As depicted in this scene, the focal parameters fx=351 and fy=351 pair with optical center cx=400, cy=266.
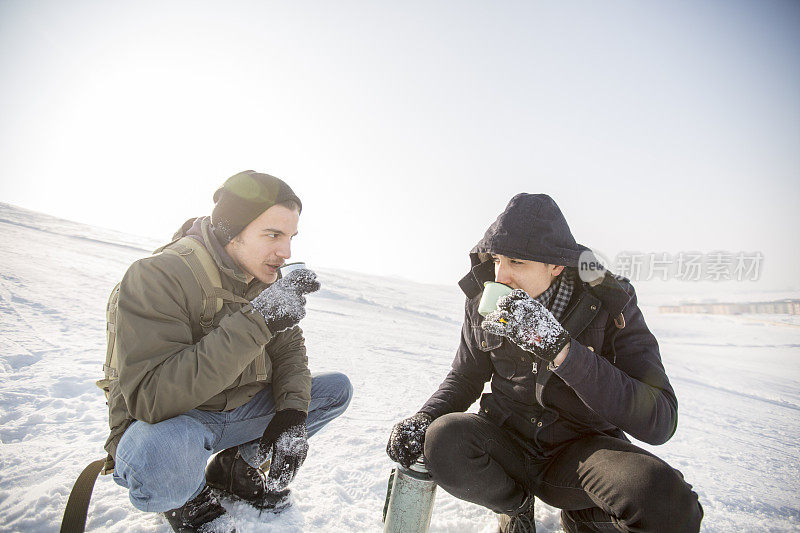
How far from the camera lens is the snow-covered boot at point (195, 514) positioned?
1.55 meters

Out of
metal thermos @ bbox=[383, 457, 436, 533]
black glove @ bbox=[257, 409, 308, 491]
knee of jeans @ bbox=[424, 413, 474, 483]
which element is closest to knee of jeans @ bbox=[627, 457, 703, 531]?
knee of jeans @ bbox=[424, 413, 474, 483]

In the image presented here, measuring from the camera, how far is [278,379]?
212cm

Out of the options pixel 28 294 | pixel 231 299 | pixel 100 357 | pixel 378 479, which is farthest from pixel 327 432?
pixel 28 294

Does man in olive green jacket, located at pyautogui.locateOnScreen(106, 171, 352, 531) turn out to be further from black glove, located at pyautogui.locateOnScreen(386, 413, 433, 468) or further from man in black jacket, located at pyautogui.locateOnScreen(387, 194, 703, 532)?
man in black jacket, located at pyautogui.locateOnScreen(387, 194, 703, 532)

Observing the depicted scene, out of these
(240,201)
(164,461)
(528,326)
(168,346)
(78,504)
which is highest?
(240,201)

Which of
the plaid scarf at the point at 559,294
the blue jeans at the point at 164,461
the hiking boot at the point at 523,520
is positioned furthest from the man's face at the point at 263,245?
the hiking boot at the point at 523,520

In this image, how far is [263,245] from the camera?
194 cm

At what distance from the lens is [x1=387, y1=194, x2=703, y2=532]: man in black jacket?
139 centimetres

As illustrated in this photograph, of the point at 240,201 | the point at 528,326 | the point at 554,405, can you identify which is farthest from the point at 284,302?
the point at 554,405

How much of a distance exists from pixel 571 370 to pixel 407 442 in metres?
0.83

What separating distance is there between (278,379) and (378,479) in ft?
2.91

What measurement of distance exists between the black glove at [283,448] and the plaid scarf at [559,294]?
4.81ft

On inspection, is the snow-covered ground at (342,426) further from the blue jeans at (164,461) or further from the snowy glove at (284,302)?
the snowy glove at (284,302)

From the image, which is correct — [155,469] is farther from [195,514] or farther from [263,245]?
[263,245]
